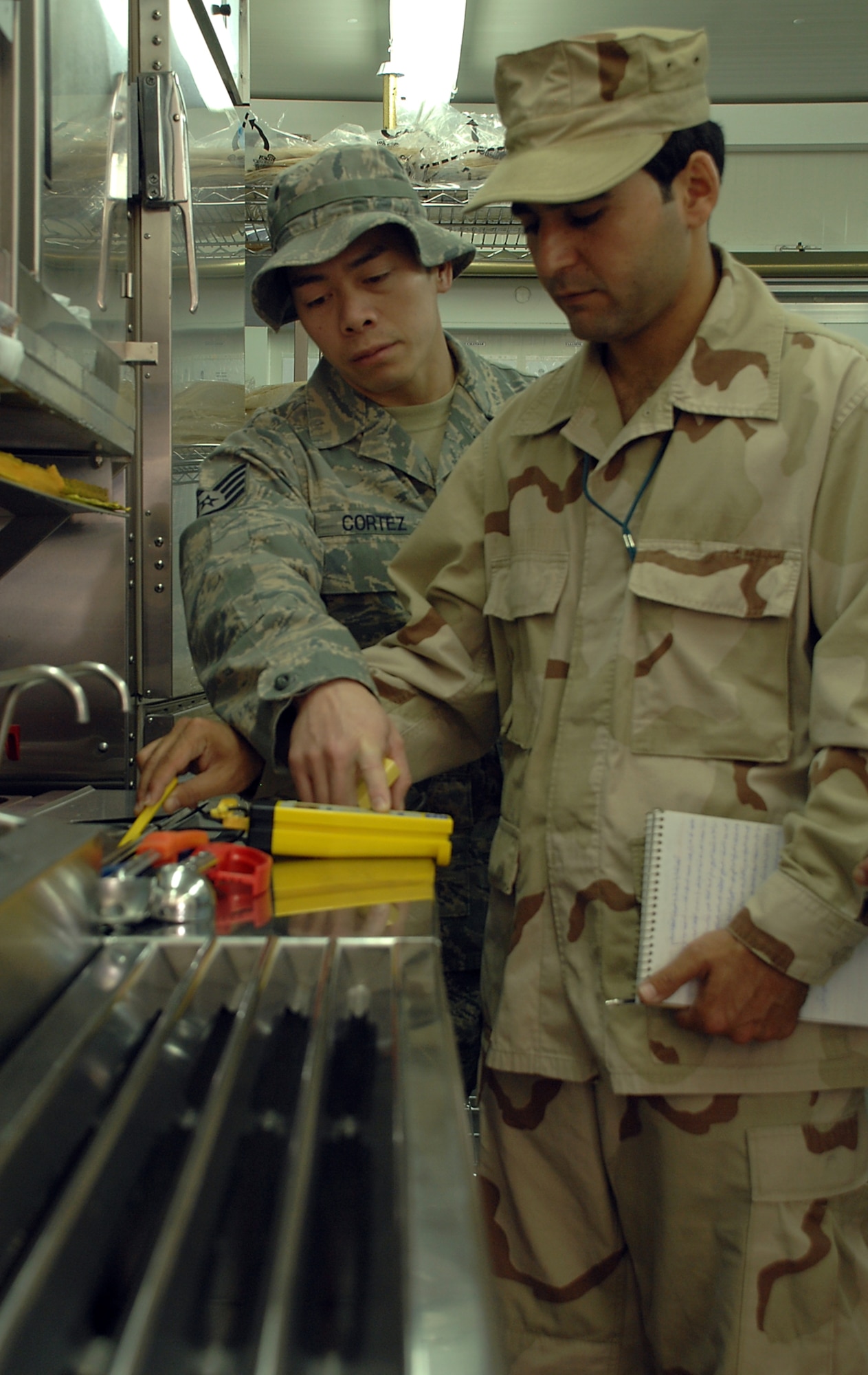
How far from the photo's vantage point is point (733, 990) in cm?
101

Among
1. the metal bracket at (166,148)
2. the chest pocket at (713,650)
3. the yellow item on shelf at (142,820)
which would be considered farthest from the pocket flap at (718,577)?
the metal bracket at (166,148)

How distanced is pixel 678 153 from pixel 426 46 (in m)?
2.65

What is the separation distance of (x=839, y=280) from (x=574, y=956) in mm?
3258

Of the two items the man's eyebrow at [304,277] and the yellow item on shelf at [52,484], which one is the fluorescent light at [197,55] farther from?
the yellow item on shelf at [52,484]

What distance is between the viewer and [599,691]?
1.13 metres

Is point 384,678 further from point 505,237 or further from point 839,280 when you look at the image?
point 839,280

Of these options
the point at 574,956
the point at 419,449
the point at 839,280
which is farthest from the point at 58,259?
the point at 839,280

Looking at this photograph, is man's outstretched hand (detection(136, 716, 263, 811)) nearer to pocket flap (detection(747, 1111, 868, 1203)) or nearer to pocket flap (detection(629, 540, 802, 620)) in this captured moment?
pocket flap (detection(629, 540, 802, 620))

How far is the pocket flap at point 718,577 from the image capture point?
A: 1.05 m

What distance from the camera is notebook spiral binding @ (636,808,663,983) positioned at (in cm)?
104

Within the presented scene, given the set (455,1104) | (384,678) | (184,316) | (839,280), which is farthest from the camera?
(839,280)

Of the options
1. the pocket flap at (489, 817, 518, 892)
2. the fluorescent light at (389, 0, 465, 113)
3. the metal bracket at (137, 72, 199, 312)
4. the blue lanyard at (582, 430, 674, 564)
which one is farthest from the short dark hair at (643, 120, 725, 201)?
the fluorescent light at (389, 0, 465, 113)

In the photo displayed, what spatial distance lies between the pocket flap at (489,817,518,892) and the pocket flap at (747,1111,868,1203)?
366mm

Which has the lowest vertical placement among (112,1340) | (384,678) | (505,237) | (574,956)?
(574,956)
